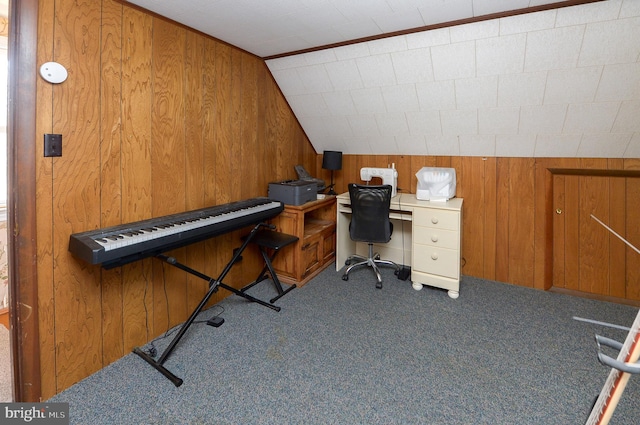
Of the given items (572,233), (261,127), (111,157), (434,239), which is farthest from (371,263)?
(111,157)

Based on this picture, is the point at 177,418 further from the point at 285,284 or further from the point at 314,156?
the point at 314,156

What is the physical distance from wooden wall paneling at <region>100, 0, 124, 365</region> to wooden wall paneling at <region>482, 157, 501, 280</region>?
299cm

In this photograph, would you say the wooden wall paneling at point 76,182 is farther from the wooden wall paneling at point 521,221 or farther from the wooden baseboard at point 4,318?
the wooden wall paneling at point 521,221

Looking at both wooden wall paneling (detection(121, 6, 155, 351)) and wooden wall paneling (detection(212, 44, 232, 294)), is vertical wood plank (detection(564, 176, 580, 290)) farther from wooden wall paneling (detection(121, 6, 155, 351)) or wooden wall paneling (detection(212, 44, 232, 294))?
wooden wall paneling (detection(121, 6, 155, 351))

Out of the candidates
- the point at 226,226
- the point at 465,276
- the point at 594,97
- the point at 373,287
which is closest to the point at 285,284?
the point at 373,287

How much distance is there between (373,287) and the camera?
122 inches

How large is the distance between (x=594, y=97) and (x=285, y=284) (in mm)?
2833

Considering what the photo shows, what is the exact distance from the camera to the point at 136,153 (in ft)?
6.77

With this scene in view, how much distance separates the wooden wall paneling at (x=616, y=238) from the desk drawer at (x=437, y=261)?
4.37ft

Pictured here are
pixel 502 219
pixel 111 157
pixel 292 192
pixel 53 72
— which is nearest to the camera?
pixel 53 72

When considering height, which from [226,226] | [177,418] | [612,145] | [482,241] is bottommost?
[177,418]

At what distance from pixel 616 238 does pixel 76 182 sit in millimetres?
3980

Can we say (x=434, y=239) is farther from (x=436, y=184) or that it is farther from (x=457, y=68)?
(x=457, y=68)

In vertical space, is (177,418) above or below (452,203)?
below
